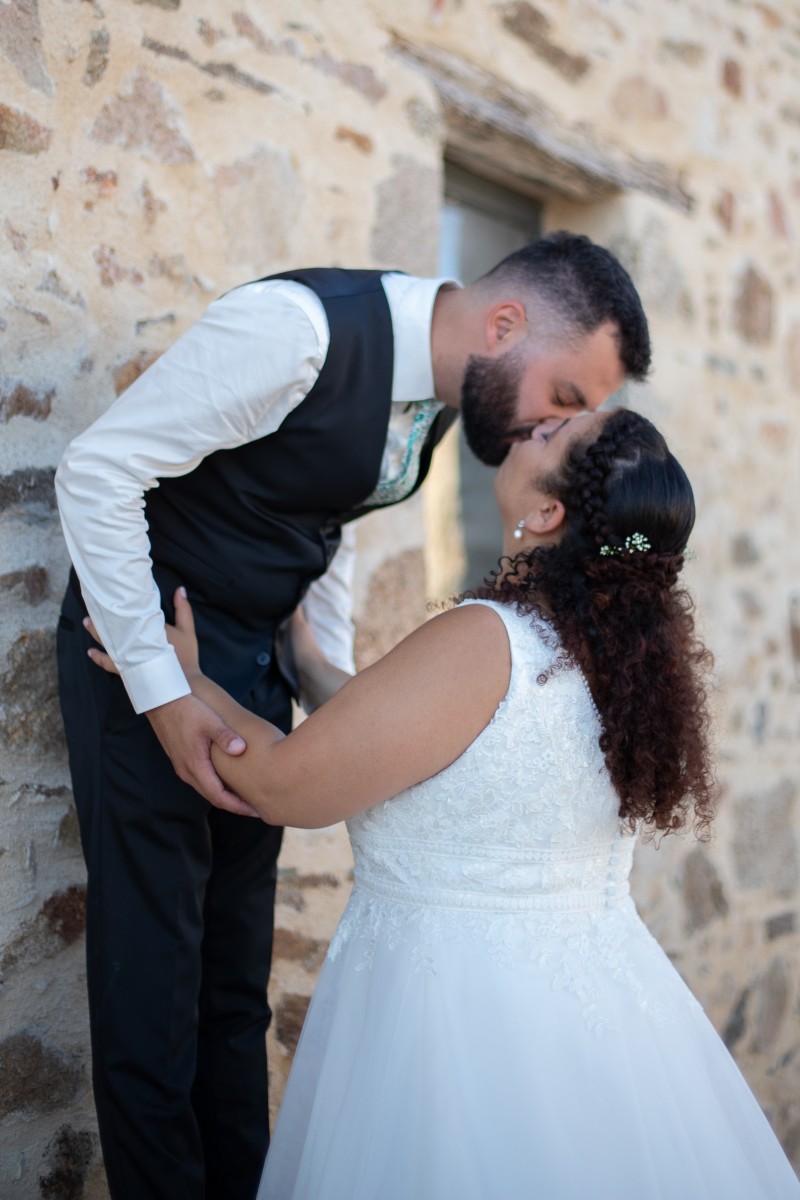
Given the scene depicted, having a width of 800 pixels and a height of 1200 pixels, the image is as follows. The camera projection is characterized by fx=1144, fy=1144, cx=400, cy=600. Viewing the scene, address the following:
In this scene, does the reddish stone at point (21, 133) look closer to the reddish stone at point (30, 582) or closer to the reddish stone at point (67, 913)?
the reddish stone at point (30, 582)

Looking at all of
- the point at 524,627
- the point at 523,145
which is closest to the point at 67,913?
the point at 524,627

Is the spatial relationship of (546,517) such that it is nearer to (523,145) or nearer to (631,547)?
(631,547)

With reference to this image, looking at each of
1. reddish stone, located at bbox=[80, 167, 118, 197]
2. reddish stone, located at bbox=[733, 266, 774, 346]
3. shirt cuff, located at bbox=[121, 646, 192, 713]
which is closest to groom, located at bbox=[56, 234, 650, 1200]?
shirt cuff, located at bbox=[121, 646, 192, 713]

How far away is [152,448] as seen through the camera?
165 cm

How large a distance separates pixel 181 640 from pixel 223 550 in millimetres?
166

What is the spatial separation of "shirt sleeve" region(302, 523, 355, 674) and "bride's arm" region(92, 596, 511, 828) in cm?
73

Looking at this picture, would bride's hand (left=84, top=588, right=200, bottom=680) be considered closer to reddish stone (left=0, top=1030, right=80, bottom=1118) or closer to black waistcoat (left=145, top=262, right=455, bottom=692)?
black waistcoat (left=145, top=262, right=455, bottom=692)

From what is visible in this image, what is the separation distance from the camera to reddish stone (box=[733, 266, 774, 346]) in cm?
374

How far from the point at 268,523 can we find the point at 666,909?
6.92 feet

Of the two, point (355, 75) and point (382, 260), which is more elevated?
point (355, 75)

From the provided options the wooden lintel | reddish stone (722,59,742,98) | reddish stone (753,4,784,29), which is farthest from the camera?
reddish stone (753,4,784,29)

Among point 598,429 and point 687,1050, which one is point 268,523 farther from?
point 687,1050

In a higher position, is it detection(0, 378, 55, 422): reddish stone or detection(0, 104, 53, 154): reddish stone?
detection(0, 104, 53, 154): reddish stone

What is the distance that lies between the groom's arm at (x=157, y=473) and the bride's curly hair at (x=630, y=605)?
0.46 meters
